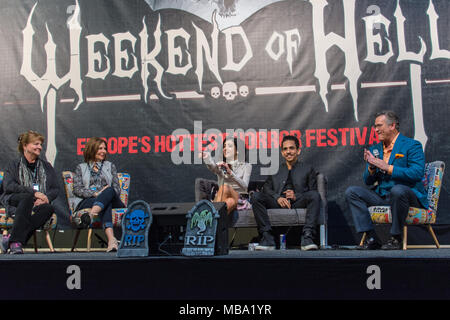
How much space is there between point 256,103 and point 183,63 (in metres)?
0.83

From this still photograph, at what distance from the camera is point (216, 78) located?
16.7 feet

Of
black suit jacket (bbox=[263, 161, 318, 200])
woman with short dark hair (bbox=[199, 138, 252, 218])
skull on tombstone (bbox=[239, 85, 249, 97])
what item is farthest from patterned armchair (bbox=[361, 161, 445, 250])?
skull on tombstone (bbox=[239, 85, 249, 97])

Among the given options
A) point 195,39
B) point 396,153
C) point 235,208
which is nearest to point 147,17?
point 195,39

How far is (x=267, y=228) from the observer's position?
413 centimetres

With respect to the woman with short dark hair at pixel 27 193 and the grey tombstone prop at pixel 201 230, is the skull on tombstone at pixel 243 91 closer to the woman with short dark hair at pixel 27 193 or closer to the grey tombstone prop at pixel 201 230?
the woman with short dark hair at pixel 27 193

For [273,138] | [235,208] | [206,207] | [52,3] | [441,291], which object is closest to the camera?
[441,291]

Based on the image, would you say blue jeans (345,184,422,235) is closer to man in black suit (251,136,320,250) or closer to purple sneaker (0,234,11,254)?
man in black suit (251,136,320,250)

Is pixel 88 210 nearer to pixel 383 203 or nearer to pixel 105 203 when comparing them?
pixel 105 203

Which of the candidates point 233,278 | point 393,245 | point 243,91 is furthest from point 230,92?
point 233,278

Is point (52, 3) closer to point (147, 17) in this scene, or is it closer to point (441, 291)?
point (147, 17)

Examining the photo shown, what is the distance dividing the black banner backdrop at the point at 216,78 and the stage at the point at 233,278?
236 centimetres

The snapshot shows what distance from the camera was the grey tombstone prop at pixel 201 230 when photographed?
2.98m
